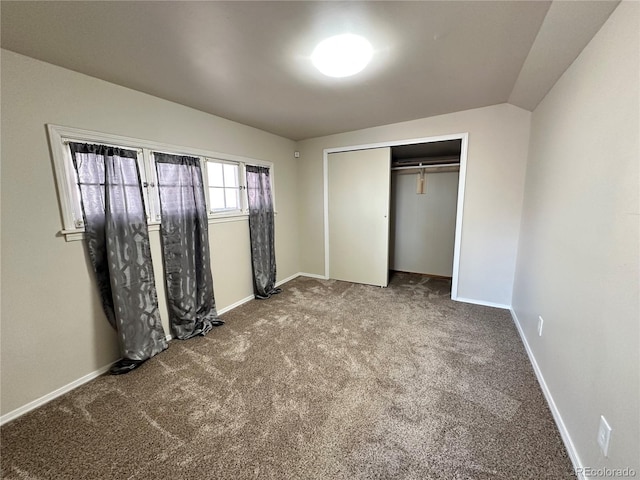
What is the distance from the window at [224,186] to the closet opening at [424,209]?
2.35 meters

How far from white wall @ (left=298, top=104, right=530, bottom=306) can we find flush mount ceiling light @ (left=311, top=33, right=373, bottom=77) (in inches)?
70.1

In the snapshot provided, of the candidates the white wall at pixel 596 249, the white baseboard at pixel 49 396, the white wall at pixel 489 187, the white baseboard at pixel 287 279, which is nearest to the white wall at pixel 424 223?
the white wall at pixel 489 187

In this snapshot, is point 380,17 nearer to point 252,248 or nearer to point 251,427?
point 251,427

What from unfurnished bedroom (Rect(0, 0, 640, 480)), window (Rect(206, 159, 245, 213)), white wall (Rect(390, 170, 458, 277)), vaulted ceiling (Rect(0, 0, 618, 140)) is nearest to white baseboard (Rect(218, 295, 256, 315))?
unfurnished bedroom (Rect(0, 0, 640, 480))

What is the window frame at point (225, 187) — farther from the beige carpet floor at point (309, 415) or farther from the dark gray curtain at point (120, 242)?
the beige carpet floor at point (309, 415)

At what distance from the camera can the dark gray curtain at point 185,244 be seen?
2326 millimetres

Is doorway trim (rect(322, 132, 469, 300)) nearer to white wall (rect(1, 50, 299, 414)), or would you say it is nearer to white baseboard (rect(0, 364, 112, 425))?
white wall (rect(1, 50, 299, 414))

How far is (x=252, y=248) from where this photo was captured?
10.7ft

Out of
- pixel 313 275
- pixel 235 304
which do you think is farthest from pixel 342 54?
pixel 313 275

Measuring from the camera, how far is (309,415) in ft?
5.04

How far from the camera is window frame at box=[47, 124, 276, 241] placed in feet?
5.63

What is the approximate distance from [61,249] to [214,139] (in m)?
1.69

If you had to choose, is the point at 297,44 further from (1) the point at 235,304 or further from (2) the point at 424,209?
(2) the point at 424,209

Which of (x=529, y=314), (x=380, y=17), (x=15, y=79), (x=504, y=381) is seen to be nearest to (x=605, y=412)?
(x=504, y=381)
